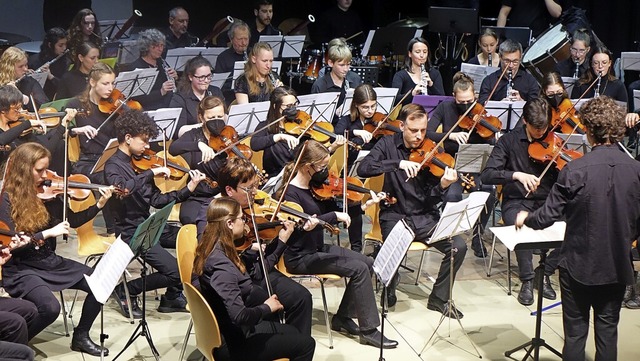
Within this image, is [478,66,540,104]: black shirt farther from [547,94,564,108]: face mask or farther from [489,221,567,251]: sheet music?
[489,221,567,251]: sheet music

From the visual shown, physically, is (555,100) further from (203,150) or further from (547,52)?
(203,150)

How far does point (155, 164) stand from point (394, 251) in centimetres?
202

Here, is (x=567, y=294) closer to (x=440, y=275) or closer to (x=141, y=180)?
(x=440, y=275)

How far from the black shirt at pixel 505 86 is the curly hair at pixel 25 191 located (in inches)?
167

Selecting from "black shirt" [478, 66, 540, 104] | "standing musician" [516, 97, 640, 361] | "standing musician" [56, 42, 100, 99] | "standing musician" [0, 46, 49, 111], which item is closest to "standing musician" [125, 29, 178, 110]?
"standing musician" [56, 42, 100, 99]

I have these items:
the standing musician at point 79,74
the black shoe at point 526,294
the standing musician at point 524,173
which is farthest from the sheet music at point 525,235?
the standing musician at point 79,74

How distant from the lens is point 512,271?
690 cm

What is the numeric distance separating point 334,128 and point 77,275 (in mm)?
2795

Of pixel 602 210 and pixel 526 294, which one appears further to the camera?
pixel 526 294

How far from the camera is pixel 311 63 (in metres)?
9.91

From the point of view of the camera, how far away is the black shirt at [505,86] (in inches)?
308

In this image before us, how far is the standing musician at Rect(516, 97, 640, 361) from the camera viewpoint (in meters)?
4.36

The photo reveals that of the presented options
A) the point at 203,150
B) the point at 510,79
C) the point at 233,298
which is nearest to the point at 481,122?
the point at 510,79

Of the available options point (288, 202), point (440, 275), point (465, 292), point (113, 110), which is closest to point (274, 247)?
point (288, 202)
